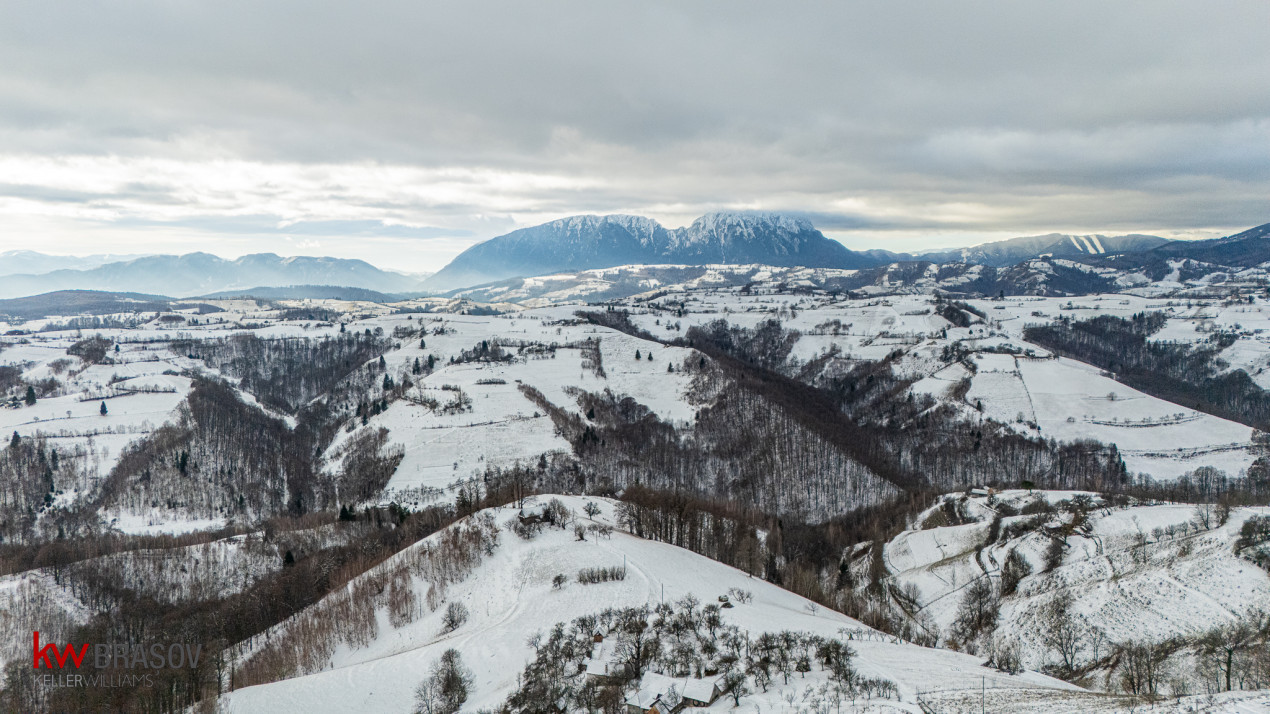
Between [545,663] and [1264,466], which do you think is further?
[1264,466]

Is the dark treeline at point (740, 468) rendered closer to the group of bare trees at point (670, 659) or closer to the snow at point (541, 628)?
the snow at point (541, 628)

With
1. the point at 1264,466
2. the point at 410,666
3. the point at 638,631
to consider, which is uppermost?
the point at 638,631

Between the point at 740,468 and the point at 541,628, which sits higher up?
the point at 541,628

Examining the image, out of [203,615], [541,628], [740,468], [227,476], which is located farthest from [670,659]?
[227,476]

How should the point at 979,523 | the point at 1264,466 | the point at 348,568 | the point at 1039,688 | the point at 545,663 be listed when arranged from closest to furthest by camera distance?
the point at 1039,688 → the point at 545,663 → the point at 348,568 → the point at 979,523 → the point at 1264,466

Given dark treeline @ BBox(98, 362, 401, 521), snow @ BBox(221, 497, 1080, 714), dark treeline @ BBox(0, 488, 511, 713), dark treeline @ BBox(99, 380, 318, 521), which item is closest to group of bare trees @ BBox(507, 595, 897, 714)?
snow @ BBox(221, 497, 1080, 714)

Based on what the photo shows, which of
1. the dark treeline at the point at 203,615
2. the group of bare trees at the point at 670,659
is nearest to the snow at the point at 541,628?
the group of bare trees at the point at 670,659

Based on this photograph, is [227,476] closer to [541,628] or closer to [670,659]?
[541,628]

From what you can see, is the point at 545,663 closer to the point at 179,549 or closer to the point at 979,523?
the point at 979,523

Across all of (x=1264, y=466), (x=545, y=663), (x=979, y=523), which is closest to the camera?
(x=545, y=663)

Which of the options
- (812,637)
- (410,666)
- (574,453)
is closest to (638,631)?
(812,637)

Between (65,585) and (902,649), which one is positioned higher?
(902,649)
